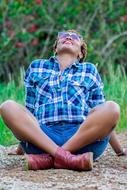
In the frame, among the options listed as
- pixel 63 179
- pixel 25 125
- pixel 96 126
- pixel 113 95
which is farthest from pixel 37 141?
pixel 113 95

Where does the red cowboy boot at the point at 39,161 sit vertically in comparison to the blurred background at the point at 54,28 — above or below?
below

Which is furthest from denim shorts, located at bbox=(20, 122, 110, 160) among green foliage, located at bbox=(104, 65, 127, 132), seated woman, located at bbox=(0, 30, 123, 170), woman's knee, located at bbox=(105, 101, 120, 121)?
green foliage, located at bbox=(104, 65, 127, 132)

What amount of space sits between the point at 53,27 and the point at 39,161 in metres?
7.87

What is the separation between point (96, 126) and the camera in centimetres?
584

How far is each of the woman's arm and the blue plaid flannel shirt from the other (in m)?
0.31

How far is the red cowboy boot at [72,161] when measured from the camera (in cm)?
567

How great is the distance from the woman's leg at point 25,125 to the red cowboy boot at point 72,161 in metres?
0.09

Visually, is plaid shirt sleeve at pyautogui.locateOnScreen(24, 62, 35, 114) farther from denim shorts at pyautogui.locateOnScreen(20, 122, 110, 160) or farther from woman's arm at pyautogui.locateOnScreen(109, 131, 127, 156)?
woman's arm at pyautogui.locateOnScreen(109, 131, 127, 156)

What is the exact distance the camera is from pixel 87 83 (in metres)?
6.16

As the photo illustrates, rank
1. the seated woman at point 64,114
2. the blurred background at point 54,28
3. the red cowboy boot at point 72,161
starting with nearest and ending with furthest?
the red cowboy boot at point 72,161 < the seated woman at point 64,114 < the blurred background at point 54,28

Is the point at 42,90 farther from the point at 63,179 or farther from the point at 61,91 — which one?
the point at 63,179

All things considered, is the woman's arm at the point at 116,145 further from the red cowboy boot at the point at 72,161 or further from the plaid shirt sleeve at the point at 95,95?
the red cowboy boot at the point at 72,161

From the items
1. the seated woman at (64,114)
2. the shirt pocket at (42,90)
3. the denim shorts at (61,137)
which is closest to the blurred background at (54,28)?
the seated woman at (64,114)

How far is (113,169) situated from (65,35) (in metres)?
1.12
